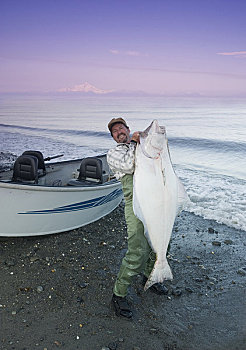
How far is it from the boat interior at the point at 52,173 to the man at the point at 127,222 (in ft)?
7.42

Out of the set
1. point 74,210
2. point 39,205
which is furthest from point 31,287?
point 74,210

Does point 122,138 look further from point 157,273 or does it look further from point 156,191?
point 157,273

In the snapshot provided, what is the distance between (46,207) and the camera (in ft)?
19.7

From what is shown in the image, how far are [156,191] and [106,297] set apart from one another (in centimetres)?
207

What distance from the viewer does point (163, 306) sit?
461 cm

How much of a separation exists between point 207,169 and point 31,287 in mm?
12695

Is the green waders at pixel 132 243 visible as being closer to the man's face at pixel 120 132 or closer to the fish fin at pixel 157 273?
the fish fin at pixel 157 273

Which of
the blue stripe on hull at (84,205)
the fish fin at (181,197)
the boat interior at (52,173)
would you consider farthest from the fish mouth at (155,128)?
the blue stripe on hull at (84,205)

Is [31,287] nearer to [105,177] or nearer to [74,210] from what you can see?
[74,210]

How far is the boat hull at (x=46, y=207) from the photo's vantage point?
5590mm

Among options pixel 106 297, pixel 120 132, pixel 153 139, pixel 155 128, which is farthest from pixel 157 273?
pixel 120 132

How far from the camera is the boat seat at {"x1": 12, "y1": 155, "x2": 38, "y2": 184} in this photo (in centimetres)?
681

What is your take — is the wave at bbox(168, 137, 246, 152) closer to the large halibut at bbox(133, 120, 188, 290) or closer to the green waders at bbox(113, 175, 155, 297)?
the green waders at bbox(113, 175, 155, 297)

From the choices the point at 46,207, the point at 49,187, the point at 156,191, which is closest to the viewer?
the point at 156,191
